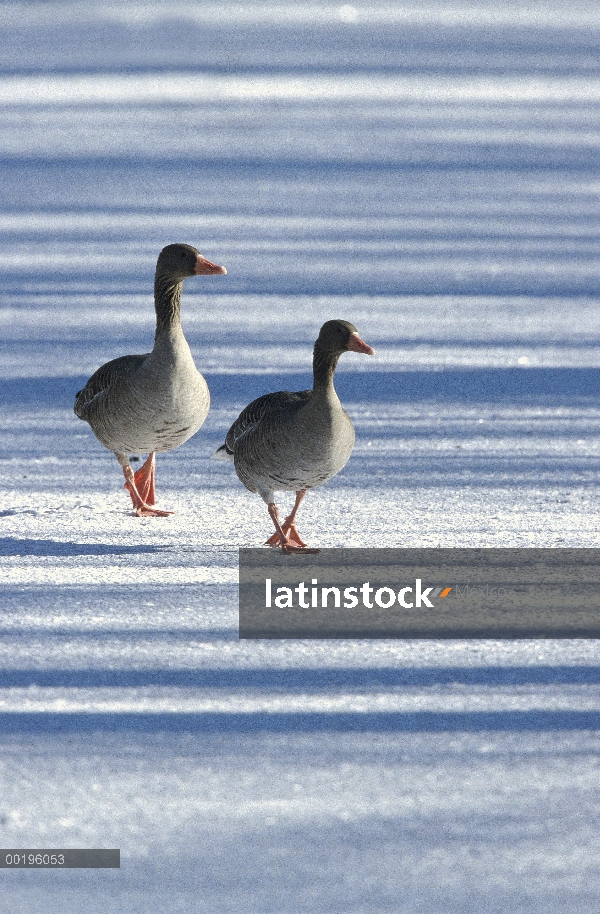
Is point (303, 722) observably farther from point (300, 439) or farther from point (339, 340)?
point (339, 340)

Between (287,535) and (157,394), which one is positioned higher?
(157,394)

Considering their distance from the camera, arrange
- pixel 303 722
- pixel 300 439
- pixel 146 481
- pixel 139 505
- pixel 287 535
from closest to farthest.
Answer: pixel 303 722
pixel 300 439
pixel 287 535
pixel 139 505
pixel 146 481

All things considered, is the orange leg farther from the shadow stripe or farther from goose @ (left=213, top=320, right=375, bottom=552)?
the shadow stripe

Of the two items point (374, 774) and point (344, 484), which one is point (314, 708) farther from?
point (344, 484)

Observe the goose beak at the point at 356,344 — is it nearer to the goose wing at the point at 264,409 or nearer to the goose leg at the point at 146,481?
the goose wing at the point at 264,409

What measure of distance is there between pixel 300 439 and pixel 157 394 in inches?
23.7

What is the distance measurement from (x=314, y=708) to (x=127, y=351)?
4.08 metres

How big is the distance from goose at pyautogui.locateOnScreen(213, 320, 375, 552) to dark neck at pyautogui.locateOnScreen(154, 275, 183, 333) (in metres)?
0.51

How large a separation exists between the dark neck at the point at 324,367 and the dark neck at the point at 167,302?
25.3 inches

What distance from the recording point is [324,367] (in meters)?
4.10

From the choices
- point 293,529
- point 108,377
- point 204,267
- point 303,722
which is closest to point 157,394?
point 108,377

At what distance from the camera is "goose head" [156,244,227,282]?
4556 mm

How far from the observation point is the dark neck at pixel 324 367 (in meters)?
4.09

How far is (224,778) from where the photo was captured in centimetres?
271
